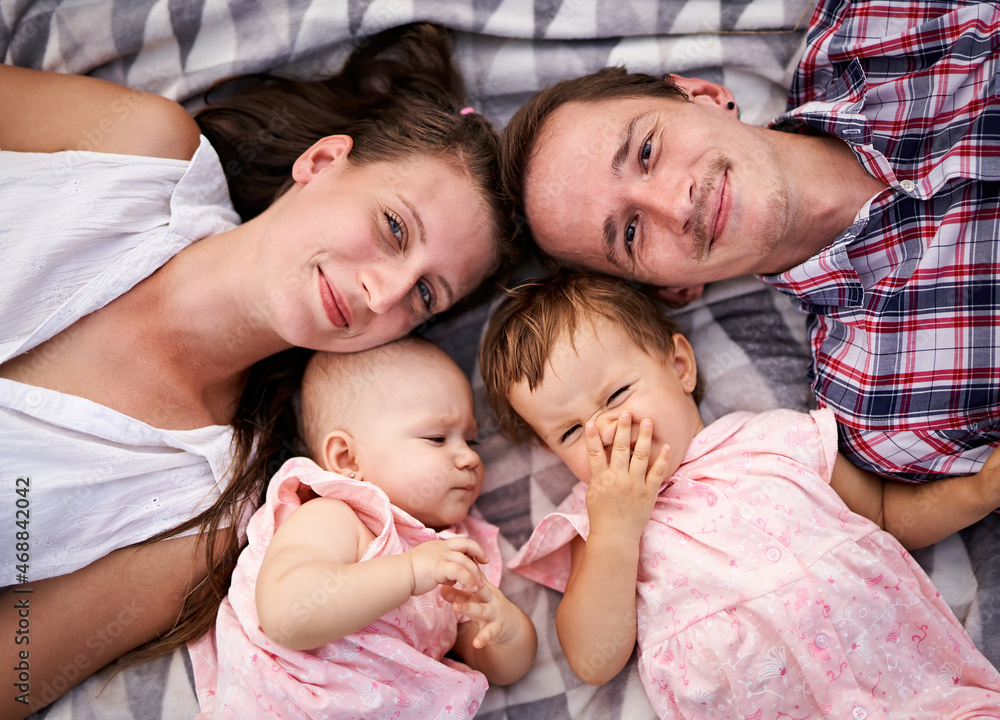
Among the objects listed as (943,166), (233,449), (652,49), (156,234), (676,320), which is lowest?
(233,449)

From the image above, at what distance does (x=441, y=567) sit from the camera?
5.54ft

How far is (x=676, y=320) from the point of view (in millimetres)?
2467

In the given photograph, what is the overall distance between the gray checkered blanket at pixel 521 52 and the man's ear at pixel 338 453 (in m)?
0.53

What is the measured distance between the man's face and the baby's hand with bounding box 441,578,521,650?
108cm

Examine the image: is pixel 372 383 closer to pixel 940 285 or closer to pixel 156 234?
pixel 156 234

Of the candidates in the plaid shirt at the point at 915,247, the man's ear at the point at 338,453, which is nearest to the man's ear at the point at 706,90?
the plaid shirt at the point at 915,247

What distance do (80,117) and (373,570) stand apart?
1738 mm

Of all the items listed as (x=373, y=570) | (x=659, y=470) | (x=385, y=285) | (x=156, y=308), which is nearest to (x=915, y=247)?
(x=659, y=470)

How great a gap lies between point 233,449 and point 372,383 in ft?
1.71

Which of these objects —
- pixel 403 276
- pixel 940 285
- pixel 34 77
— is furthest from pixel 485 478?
pixel 34 77

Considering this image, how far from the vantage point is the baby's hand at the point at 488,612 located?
180 centimetres

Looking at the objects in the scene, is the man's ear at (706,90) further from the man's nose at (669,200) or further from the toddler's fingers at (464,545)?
the toddler's fingers at (464,545)

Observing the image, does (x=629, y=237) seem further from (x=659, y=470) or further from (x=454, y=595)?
(x=454, y=595)

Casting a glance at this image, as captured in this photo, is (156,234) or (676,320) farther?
(676,320)
